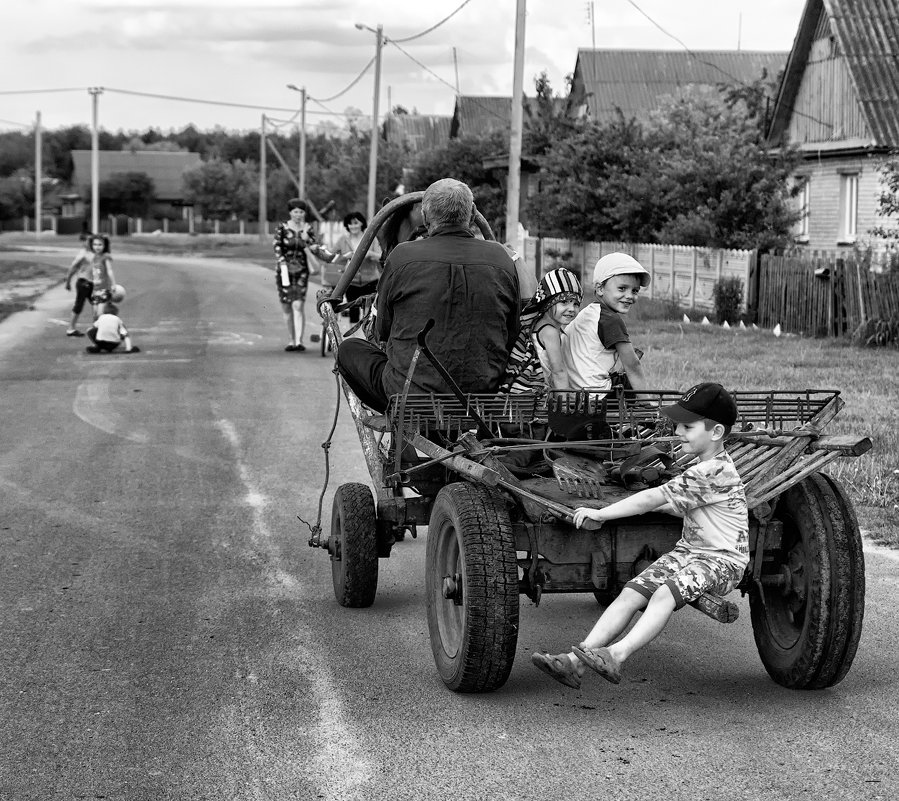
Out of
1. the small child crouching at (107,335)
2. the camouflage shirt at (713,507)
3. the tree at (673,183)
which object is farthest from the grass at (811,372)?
the small child crouching at (107,335)

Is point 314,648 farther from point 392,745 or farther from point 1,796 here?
point 1,796

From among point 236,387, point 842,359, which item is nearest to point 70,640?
point 236,387

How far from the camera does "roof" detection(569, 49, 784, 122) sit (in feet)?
186

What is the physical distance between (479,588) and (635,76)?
55649 mm

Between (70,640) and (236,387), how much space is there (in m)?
8.94

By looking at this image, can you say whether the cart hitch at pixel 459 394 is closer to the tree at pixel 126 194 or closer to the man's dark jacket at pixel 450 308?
the man's dark jacket at pixel 450 308

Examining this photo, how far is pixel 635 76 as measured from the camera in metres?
58.2

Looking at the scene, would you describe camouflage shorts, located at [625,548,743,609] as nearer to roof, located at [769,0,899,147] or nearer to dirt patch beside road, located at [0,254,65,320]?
dirt patch beside road, located at [0,254,65,320]

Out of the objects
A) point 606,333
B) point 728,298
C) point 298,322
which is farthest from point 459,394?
point 728,298

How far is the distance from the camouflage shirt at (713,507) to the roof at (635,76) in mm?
50703

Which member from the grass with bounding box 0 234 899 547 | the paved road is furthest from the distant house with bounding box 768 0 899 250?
the paved road

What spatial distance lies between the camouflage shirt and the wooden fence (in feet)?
53.0

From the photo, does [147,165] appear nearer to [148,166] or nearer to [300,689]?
[148,166]

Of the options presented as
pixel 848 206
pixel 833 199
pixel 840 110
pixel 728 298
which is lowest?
pixel 728 298
